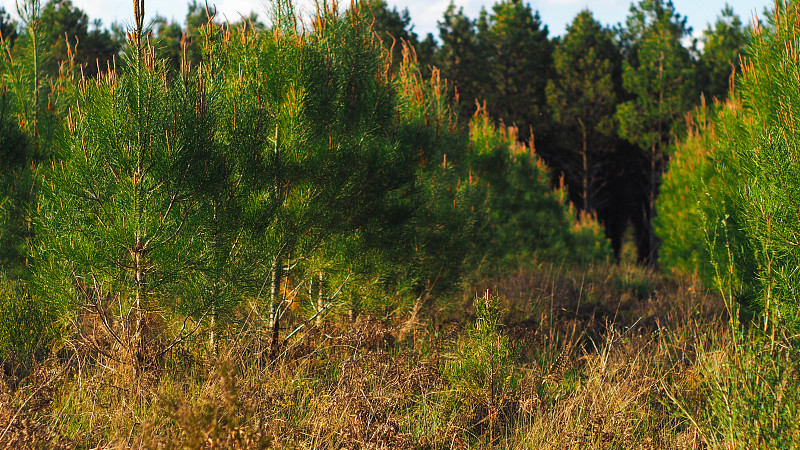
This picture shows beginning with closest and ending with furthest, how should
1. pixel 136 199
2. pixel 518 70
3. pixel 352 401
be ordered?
pixel 352 401 → pixel 136 199 → pixel 518 70

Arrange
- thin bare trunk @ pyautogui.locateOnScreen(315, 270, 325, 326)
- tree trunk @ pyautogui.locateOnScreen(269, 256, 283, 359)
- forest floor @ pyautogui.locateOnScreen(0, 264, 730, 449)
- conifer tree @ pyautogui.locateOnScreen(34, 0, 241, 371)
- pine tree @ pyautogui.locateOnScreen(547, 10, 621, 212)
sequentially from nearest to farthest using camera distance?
forest floor @ pyautogui.locateOnScreen(0, 264, 730, 449) < conifer tree @ pyautogui.locateOnScreen(34, 0, 241, 371) < tree trunk @ pyautogui.locateOnScreen(269, 256, 283, 359) < thin bare trunk @ pyautogui.locateOnScreen(315, 270, 325, 326) < pine tree @ pyautogui.locateOnScreen(547, 10, 621, 212)

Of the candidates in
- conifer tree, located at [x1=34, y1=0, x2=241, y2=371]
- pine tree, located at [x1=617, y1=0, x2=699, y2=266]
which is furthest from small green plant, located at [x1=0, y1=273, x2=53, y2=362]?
pine tree, located at [x1=617, y1=0, x2=699, y2=266]

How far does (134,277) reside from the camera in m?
3.33

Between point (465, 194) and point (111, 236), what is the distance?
346 centimetres

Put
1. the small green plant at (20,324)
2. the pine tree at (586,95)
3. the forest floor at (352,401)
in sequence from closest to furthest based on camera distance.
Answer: the forest floor at (352,401) < the small green plant at (20,324) < the pine tree at (586,95)

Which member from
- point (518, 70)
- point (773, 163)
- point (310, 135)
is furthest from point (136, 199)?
point (518, 70)

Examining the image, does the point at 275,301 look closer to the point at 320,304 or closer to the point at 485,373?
the point at 320,304

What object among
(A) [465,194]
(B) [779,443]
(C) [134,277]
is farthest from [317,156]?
(B) [779,443]

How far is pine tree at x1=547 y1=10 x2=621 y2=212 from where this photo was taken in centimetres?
2322

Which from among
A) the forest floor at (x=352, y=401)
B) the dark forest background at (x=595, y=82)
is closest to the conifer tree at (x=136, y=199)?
the forest floor at (x=352, y=401)

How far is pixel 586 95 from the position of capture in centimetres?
2320

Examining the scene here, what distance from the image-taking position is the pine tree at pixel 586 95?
2322 centimetres

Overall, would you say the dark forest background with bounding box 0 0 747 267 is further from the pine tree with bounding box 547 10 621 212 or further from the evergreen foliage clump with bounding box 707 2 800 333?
the evergreen foliage clump with bounding box 707 2 800 333

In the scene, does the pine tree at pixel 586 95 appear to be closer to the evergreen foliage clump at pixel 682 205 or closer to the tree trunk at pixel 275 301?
the evergreen foliage clump at pixel 682 205
